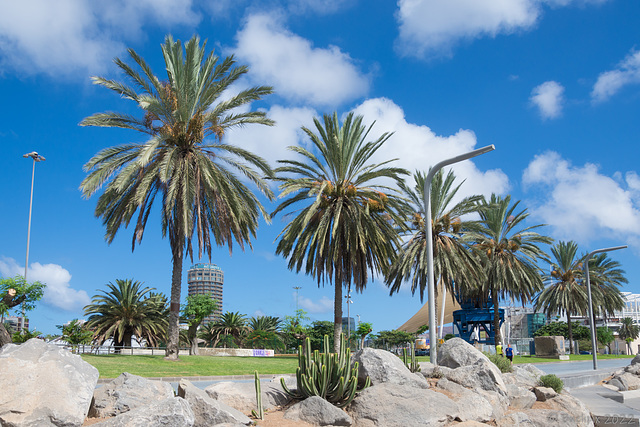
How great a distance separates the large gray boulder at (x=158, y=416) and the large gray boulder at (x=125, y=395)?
3.67 feet

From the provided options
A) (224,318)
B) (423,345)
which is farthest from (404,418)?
(224,318)

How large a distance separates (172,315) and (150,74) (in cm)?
1088

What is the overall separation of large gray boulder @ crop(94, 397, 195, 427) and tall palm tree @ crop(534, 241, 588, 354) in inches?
2215

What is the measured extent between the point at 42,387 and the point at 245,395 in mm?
3532

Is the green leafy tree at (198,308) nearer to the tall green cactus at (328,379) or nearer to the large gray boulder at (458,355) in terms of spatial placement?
the large gray boulder at (458,355)

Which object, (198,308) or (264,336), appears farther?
(264,336)

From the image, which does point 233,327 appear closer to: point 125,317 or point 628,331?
point 125,317

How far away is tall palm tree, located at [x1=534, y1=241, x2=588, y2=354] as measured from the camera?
57.1 metres

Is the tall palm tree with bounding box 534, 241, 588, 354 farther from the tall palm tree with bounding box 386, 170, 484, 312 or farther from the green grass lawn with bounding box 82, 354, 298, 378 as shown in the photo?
the green grass lawn with bounding box 82, 354, 298, 378

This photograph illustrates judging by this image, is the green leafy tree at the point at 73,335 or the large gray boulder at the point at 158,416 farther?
the green leafy tree at the point at 73,335

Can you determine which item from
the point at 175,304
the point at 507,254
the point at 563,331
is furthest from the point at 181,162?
the point at 563,331

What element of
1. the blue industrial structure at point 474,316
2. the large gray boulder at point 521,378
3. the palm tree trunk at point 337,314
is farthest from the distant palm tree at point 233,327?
the large gray boulder at point 521,378

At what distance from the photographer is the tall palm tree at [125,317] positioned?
1594 inches

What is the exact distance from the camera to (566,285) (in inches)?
2279
